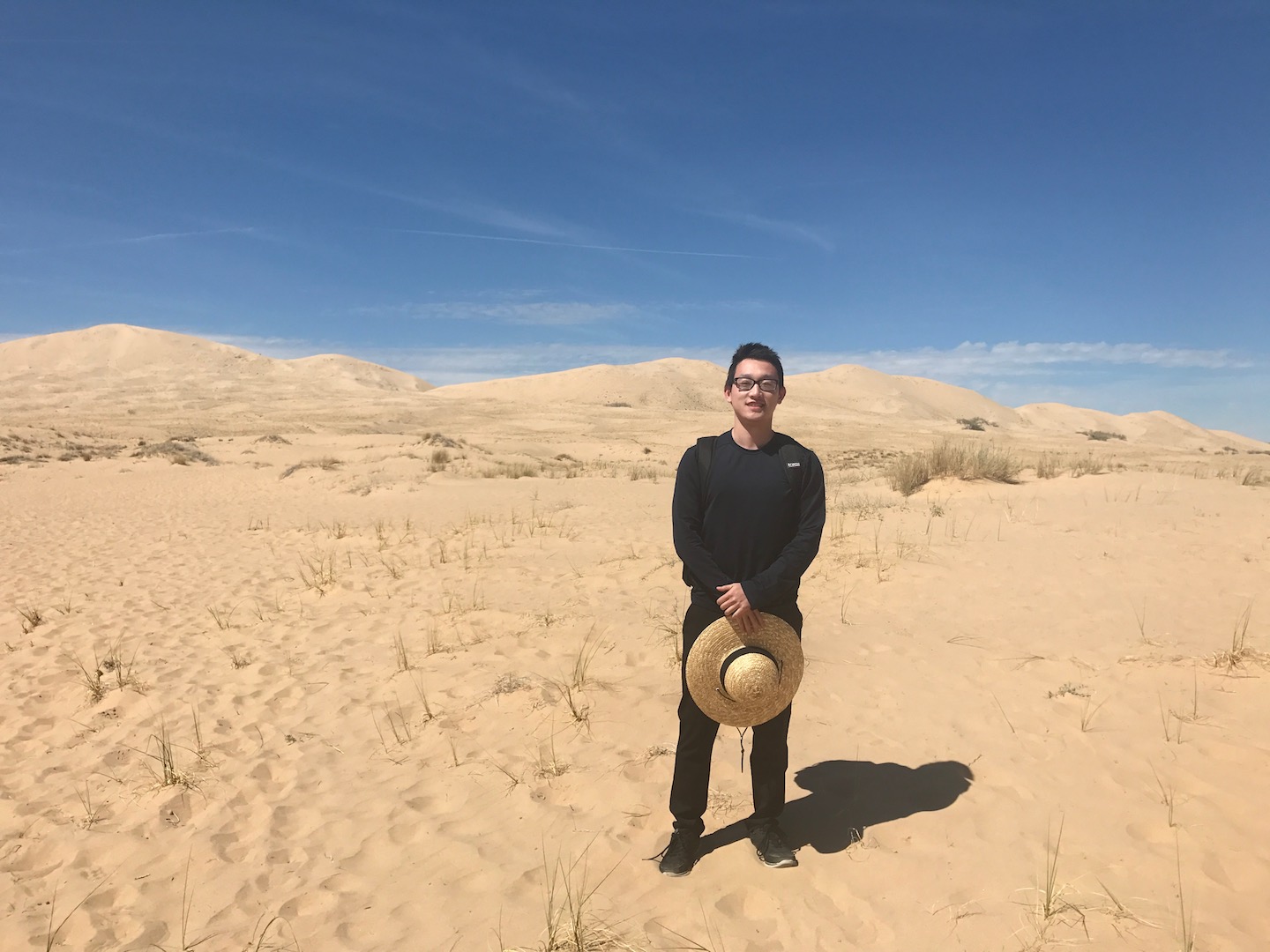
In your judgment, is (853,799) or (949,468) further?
(949,468)

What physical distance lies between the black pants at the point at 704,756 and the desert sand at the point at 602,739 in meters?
0.27

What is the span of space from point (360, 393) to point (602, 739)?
89180 millimetres

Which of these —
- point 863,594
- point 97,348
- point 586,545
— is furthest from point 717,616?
point 97,348

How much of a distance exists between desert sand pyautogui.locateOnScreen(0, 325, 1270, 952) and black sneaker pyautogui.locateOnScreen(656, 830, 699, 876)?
5 cm

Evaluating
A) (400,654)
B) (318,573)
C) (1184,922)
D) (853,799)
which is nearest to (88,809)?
(400,654)

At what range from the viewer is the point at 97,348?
422 ft

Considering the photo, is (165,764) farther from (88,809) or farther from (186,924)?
(186,924)

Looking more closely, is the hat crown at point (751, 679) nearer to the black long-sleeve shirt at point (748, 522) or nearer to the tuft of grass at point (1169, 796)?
the black long-sleeve shirt at point (748, 522)

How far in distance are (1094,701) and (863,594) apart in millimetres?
2803

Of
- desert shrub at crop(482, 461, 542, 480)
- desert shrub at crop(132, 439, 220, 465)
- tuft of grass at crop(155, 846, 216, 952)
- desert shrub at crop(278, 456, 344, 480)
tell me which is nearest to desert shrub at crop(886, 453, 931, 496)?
desert shrub at crop(482, 461, 542, 480)

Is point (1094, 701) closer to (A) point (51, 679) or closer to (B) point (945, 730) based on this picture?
(B) point (945, 730)

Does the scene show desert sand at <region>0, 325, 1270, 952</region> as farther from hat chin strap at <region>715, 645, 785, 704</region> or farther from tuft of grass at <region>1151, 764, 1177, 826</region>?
hat chin strap at <region>715, 645, 785, 704</region>

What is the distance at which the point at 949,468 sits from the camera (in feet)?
47.0

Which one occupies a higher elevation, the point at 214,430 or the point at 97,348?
the point at 97,348
